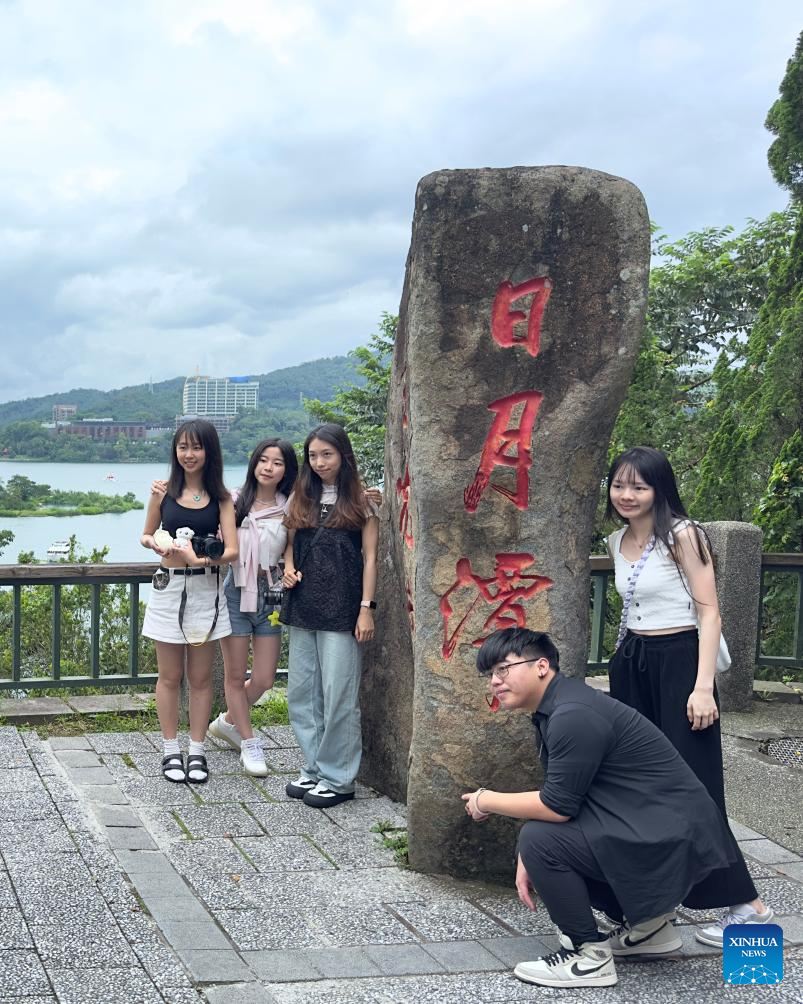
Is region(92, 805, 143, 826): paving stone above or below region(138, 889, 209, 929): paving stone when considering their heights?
above

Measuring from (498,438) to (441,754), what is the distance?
130cm

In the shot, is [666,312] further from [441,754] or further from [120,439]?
[441,754]

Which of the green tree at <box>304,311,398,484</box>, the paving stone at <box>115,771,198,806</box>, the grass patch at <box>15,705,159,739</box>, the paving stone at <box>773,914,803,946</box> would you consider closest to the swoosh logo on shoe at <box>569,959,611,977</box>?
the paving stone at <box>773,914,803,946</box>

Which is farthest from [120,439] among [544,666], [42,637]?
[544,666]

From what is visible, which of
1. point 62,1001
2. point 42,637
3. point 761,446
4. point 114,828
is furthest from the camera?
point 42,637

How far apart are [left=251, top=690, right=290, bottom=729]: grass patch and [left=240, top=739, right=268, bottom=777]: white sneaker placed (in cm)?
85

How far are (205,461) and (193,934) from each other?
7.96ft

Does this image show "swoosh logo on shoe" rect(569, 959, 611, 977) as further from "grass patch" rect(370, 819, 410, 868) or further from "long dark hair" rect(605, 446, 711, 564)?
"long dark hair" rect(605, 446, 711, 564)

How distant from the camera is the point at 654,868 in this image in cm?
364

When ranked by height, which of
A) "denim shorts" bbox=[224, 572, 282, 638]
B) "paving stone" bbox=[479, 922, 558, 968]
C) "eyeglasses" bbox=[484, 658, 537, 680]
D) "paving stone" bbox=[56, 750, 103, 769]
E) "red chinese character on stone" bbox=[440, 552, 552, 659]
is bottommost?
"paving stone" bbox=[479, 922, 558, 968]

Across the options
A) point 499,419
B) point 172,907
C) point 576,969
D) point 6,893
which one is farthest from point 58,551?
point 576,969

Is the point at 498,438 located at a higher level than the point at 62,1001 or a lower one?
higher

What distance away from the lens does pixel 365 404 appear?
49.2ft

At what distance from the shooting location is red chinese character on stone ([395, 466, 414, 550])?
5055 millimetres
